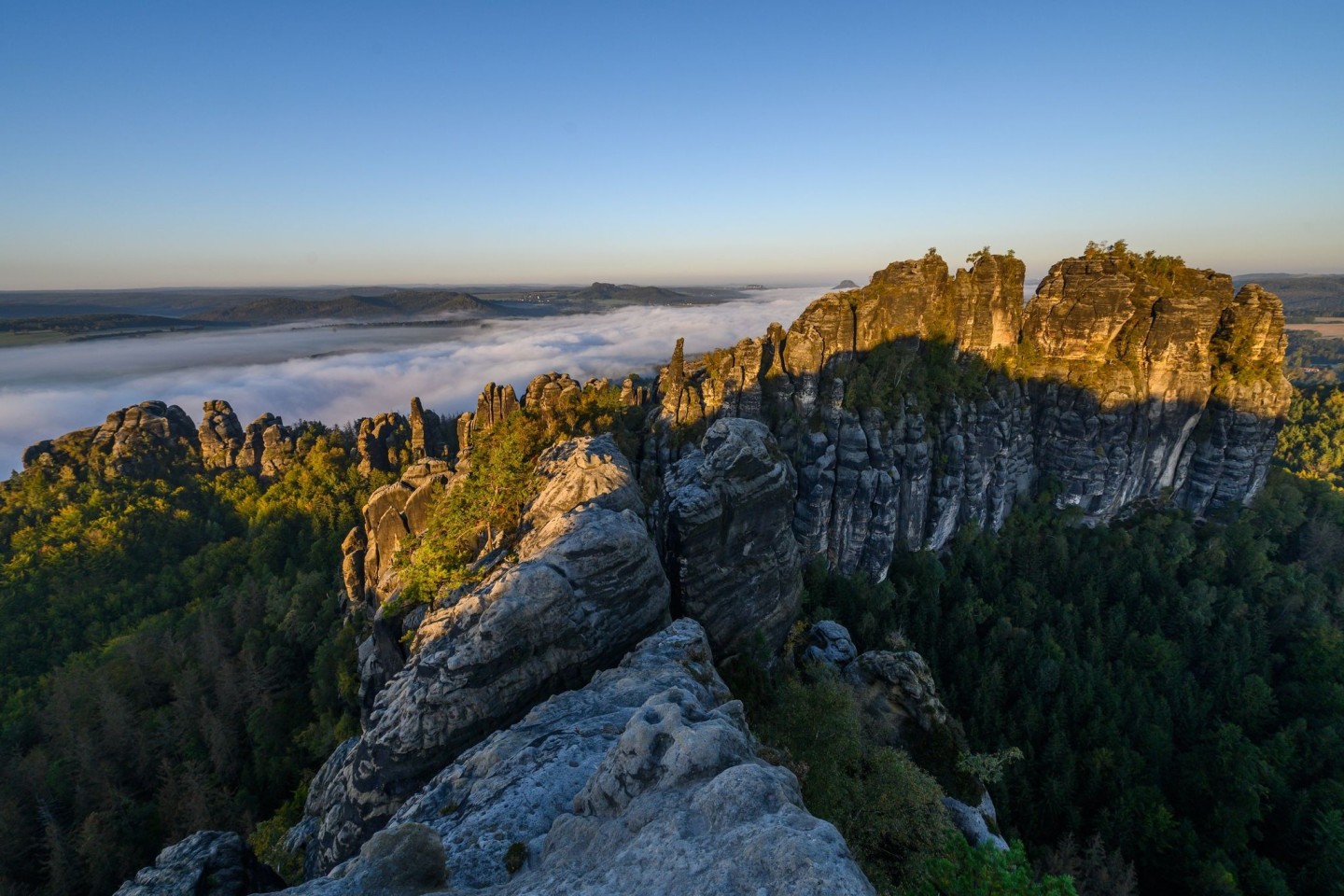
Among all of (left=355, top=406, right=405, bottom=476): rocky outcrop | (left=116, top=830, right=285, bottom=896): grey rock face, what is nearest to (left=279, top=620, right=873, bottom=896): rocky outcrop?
(left=116, top=830, right=285, bottom=896): grey rock face

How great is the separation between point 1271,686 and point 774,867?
58126 millimetres

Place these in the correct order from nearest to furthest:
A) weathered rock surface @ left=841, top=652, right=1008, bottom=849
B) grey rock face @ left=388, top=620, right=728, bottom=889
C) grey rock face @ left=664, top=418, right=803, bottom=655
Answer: grey rock face @ left=388, top=620, right=728, bottom=889 → grey rock face @ left=664, top=418, right=803, bottom=655 → weathered rock surface @ left=841, top=652, right=1008, bottom=849

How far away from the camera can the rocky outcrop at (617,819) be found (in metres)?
6.37

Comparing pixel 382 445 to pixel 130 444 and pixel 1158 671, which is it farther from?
pixel 1158 671

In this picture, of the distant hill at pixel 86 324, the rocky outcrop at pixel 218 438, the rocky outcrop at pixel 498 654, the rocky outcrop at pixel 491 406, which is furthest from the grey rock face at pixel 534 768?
the distant hill at pixel 86 324

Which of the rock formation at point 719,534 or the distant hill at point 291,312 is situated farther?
the distant hill at point 291,312

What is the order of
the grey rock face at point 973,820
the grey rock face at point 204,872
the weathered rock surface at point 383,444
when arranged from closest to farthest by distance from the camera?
the grey rock face at point 204,872
the grey rock face at point 973,820
the weathered rock surface at point 383,444

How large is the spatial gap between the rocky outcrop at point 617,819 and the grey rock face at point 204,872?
2757 mm

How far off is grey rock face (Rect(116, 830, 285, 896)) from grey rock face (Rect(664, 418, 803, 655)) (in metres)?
13.9

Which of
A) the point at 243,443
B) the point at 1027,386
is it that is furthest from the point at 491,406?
the point at 1027,386

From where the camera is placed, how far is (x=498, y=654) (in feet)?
46.4

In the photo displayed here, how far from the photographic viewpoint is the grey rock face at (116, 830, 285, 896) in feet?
31.8

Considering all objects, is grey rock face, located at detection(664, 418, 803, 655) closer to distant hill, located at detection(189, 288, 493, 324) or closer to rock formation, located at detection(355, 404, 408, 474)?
rock formation, located at detection(355, 404, 408, 474)

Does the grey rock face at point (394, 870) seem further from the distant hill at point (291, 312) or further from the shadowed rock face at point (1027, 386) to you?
the distant hill at point (291, 312)
